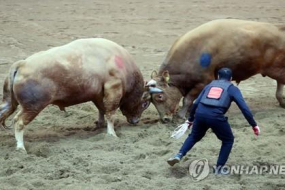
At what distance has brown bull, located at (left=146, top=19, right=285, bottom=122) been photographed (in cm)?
952

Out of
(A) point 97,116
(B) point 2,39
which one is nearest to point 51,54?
(A) point 97,116

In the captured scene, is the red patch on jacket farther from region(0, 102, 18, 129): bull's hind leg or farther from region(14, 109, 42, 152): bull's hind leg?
region(0, 102, 18, 129): bull's hind leg

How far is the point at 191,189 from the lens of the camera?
20.9ft

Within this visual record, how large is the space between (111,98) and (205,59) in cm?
167

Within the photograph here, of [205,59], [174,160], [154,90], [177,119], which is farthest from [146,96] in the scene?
[174,160]

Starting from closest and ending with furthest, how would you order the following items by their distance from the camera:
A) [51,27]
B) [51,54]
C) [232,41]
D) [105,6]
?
[51,54], [232,41], [51,27], [105,6]

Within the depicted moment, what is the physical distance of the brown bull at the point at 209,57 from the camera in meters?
A: 9.52

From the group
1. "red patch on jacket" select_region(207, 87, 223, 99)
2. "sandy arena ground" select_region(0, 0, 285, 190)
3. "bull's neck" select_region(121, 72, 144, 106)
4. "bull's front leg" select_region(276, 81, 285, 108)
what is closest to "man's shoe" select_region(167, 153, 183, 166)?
"sandy arena ground" select_region(0, 0, 285, 190)

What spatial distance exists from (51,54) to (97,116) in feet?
6.22

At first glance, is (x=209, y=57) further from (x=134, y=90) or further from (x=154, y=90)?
(x=134, y=90)

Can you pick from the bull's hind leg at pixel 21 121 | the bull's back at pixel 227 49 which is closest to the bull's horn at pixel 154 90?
the bull's back at pixel 227 49

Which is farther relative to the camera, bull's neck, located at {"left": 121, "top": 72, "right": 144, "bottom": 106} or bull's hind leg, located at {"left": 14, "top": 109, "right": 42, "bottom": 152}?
bull's neck, located at {"left": 121, "top": 72, "right": 144, "bottom": 106}

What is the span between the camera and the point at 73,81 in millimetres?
8266

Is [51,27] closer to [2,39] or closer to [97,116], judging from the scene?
[2,39]
